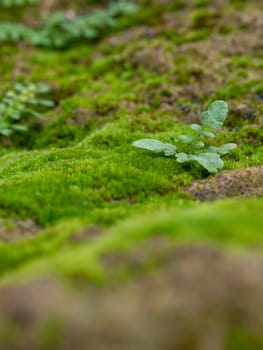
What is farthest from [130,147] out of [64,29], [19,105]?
[64,29]

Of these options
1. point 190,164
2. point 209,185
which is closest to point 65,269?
point 209,185

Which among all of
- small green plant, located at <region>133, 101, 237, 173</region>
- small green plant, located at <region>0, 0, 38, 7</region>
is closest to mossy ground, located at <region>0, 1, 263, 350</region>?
small green plant, located at <region>133, 101, 237, 173</region>

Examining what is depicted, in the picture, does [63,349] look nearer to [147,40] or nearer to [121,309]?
[121,309]

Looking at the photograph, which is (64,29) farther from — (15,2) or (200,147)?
(200,147)

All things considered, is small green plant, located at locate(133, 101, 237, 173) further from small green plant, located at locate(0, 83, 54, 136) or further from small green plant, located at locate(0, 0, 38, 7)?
small green plant, located at locate(0, 0, 38, 7)

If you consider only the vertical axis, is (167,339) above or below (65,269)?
below

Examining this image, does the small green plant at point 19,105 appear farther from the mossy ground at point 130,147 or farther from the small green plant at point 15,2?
the small green plant at point 15,2
